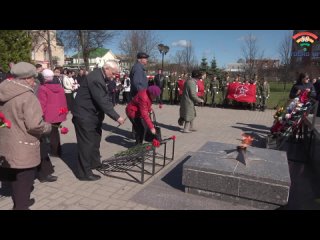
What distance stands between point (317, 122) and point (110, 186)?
4333 mm

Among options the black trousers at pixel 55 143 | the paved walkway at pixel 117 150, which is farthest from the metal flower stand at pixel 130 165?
the black trousers at pixel 55 143

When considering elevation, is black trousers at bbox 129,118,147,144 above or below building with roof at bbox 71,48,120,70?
below

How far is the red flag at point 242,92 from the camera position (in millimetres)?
13883

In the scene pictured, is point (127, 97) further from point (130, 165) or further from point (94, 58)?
point (94, 58)

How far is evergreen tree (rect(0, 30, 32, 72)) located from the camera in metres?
16.6

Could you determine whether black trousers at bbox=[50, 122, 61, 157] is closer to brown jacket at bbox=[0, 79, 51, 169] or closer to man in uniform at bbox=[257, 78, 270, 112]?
brown jacket at bbox=[0, 79, 51, 169]

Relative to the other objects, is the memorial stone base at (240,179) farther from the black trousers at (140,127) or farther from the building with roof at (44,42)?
the building with roof at (44,42)

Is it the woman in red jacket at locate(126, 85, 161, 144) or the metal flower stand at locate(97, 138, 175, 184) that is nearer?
the metal flower stand at locate(97, 138, 175, 184)

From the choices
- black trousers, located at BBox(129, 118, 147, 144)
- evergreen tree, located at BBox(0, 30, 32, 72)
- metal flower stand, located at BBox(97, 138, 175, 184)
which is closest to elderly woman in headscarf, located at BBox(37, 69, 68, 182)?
metal flower stand, located at BBox(97, 138, 175, 184)

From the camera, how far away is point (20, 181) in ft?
10.4

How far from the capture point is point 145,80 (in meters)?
7.10

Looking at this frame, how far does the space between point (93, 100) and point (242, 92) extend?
11.0 m

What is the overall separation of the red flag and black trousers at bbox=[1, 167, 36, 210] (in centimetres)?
1227

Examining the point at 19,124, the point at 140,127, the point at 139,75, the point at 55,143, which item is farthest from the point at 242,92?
the point at 19,124
